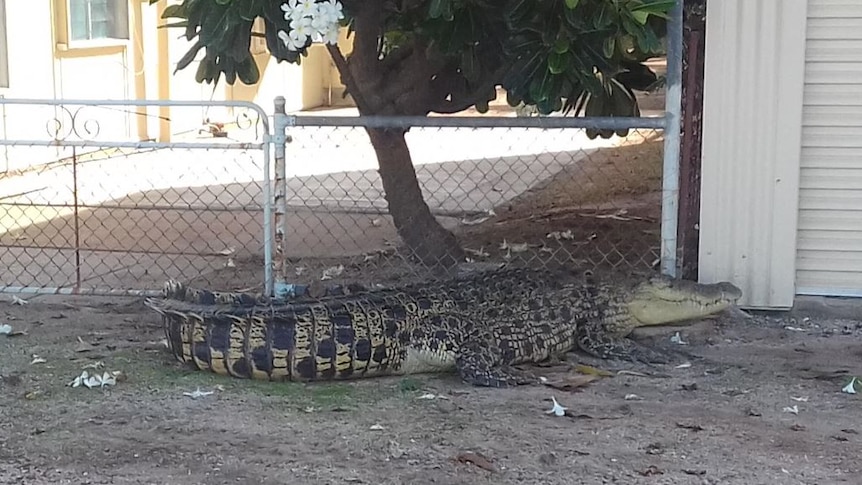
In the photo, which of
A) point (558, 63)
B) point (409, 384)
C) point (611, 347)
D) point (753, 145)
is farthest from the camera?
point (753, 145)

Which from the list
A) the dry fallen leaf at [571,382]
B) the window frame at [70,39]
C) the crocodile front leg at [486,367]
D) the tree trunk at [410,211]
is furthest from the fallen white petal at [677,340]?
the window frame at [70,39]

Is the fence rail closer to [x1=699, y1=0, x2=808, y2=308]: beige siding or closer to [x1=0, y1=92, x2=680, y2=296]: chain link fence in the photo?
[x1=0, y1=92, x2=680, y2=296]: chain link fence

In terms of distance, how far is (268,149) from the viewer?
5.97 metres

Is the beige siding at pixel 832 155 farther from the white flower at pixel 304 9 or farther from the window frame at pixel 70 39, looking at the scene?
the window frame at pixel 70 39

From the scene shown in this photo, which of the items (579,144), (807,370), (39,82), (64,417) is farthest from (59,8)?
(807,370)

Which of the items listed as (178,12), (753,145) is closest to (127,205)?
(178,12)

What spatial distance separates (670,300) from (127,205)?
17.3 ft

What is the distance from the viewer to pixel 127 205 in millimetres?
9492

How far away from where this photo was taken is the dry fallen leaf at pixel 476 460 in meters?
3.86

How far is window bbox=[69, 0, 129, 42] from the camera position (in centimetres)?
1262

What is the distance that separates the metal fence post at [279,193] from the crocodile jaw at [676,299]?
179 centimetres

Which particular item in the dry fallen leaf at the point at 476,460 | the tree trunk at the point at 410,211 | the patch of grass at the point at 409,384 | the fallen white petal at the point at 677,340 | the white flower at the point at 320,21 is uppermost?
the white flower at the point at 320,21

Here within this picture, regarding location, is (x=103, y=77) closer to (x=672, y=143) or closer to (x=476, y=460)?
(x=672, y=143)

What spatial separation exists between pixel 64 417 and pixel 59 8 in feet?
28.6
